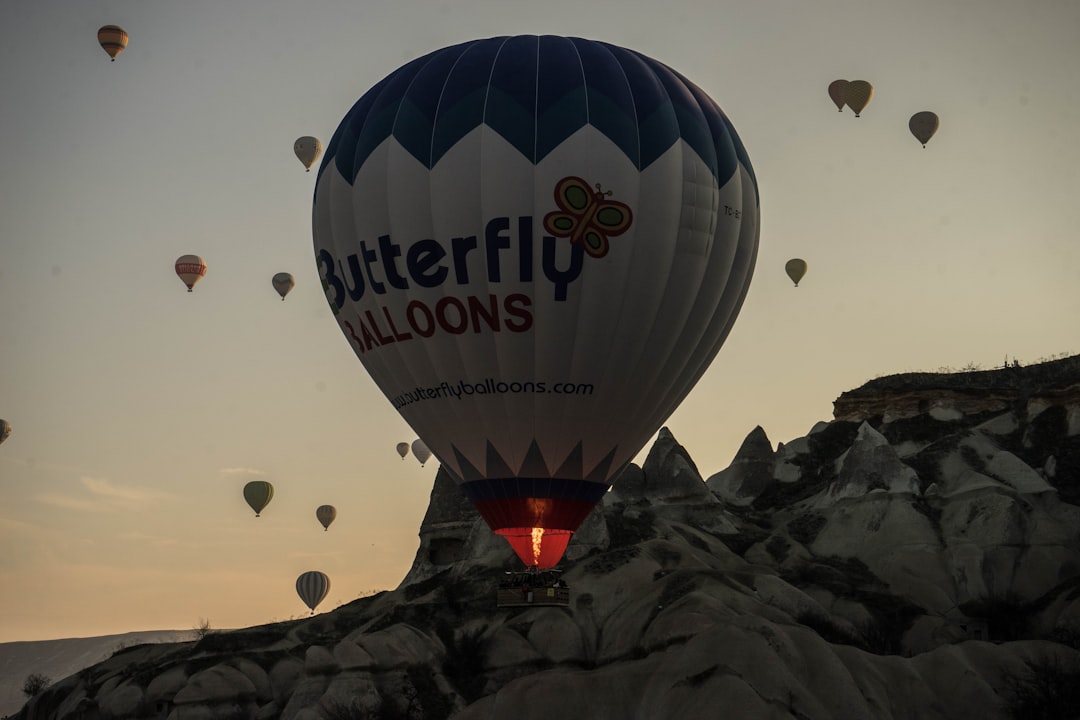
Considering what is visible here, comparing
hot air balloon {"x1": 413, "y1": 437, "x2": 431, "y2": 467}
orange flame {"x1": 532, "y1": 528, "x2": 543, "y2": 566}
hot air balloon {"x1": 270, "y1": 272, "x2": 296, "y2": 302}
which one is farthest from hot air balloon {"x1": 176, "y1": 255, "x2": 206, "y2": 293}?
orange flame {"x1": 532, "y1": 528, "x2": 543, "y2": 566}

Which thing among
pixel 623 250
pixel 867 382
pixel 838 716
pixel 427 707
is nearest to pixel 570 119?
pixel 623 250

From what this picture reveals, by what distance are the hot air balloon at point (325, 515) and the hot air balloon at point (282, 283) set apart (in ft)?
65.9

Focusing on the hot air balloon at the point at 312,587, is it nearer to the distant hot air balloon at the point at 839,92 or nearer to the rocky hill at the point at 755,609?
the rocky hill at the point at 755,609

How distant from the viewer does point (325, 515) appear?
88875 mm

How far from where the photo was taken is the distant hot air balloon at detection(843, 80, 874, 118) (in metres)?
67.7

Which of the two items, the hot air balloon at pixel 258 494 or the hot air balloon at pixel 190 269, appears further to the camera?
the hot air balloon at pixel 258 494

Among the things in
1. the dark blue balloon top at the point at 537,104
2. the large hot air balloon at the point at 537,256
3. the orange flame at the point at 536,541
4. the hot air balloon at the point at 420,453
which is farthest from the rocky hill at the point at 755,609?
the dark blue balloon top at the point at 537,104

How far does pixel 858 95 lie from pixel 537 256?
33.8 metres

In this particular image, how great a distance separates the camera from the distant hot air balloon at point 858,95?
67688mm

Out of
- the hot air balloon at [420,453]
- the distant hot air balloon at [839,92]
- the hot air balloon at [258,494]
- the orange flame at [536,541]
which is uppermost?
the distant hot air balloon at [839,92]

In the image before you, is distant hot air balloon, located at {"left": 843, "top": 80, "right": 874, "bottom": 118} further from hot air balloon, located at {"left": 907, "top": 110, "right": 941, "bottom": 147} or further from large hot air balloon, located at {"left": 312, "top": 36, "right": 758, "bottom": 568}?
large hot air balloon, located at {"left": 312, "top": 36, "right": 758, "bottom": 568}

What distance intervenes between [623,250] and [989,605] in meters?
39.8

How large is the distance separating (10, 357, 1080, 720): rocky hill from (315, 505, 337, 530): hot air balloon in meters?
5.64

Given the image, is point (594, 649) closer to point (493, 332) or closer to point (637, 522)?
point (637, 522)
